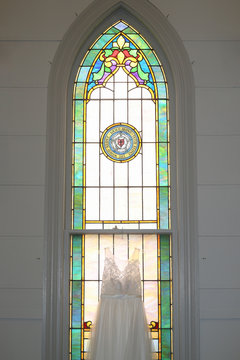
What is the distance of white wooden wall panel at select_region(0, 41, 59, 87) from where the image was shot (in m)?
5.06

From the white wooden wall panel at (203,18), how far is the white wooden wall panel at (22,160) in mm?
1567

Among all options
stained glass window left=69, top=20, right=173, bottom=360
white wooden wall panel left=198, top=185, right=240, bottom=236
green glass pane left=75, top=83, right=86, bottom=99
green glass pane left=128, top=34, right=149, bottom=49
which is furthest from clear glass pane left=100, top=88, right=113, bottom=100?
white wooden wall panel left=198, top=185, right=240, bottom=236

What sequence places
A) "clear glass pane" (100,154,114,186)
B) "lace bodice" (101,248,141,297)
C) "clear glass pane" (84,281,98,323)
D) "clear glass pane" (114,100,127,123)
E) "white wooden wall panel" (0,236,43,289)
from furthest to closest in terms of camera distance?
"clear glass pane" (114,100,127,123)
"clear glass pane" (100,154,114,186)
"clear glass pane" (84,281,98,323)
"white wooden wall panel" (0,236,43,289)
"lace bodice" (101,248,141,297)

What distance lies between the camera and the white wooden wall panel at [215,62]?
5055 millimetres

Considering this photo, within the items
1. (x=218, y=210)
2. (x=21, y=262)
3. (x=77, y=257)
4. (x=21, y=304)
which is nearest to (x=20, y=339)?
(x=21, y=304)

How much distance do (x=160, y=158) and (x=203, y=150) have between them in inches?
15.2

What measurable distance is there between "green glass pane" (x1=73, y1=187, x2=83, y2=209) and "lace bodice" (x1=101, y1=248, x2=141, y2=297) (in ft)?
1.84

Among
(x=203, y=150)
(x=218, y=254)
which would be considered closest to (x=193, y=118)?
(x=203, y=150)

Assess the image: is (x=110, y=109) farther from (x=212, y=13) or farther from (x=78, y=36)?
(x=212, y=13)

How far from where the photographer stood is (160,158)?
5.09m

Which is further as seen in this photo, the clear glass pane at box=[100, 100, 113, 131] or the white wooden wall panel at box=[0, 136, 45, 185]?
the clear glass pane at box=[100, 100, 113, 131]

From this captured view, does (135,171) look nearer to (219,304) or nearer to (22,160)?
(22,160)

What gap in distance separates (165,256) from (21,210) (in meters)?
1.26

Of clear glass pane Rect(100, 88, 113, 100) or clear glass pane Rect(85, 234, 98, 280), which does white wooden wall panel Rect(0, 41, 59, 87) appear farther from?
clear glass pane Rect(85, 234, 98, 280)
